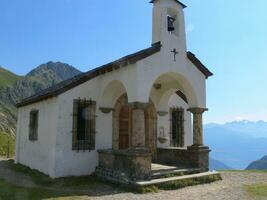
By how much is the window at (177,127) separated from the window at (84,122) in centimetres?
511

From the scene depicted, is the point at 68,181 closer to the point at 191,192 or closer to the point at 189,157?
the point at 191,192

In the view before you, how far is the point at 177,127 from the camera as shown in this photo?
16.9 m

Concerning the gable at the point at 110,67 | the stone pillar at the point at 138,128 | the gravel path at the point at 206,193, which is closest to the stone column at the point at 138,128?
the stone pillar at the point at 138,128

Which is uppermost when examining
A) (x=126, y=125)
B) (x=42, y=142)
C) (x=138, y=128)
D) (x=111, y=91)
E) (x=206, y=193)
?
(x=111, y=91)

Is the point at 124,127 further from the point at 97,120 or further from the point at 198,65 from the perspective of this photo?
the point at 198,65

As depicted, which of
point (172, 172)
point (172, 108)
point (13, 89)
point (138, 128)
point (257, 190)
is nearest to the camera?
point (257, 190)

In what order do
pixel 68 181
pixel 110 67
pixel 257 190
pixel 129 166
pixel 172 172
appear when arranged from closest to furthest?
pixel 257 190 → pixel 129 166 → pixel 172 172 → pixel 68 181 → pixel 110 67

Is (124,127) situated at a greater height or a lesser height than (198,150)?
greater

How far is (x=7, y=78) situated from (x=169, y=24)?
12614cm

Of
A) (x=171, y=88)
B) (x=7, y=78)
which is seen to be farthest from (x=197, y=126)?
(x=7, y=78)

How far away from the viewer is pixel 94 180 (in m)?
12.2

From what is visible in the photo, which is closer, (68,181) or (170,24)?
(68,181)

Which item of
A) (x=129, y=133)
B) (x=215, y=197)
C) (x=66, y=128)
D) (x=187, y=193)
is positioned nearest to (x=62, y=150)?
(x=66, y=128)

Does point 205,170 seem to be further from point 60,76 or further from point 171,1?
point 60,76
